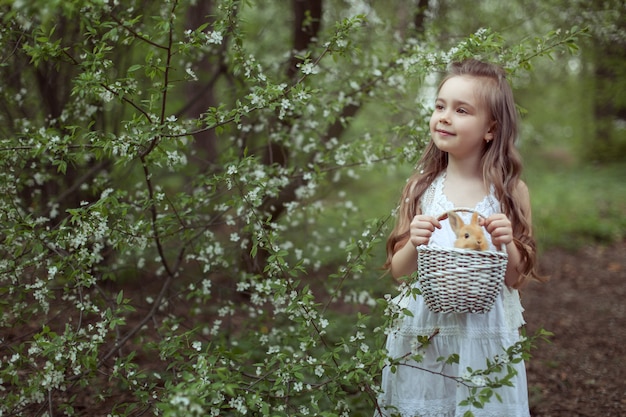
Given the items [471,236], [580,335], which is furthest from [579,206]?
[471,236]

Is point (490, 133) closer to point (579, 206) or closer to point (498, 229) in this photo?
point (498, 229)

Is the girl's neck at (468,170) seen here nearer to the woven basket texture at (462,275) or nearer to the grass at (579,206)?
the woven basket texture at (462,275)

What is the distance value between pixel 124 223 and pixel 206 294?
0.74 m

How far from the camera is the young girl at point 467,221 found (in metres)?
2.14

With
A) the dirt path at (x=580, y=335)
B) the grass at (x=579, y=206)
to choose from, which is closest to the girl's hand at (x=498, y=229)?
the dirt path at (x=580, y=335)

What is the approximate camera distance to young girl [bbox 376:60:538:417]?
2139 mm

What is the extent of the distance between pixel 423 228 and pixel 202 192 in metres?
1.48

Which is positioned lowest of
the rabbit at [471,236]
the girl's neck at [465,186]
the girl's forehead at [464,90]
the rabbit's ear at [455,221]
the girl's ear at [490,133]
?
the rabbit at [471,236]

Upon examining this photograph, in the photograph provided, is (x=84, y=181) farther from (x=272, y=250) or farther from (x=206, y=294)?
(x=272, y=250)

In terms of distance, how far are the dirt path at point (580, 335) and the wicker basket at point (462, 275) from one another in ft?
5.89

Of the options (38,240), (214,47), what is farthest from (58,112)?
(38,240)

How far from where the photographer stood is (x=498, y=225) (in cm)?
191

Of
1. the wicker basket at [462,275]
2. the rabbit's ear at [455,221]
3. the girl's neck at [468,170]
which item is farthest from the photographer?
the girl's neck at [468,170]

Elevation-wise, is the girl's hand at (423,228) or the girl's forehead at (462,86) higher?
the girl's forehead at (462,86)
